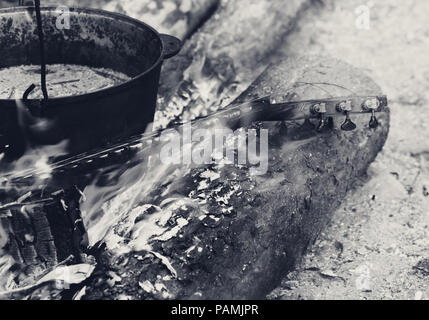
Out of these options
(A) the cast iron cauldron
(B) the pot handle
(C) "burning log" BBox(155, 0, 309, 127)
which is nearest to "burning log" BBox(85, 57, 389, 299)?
(A) the cast iron cauldron

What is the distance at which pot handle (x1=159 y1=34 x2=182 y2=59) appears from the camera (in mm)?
2398

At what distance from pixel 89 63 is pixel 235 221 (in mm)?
1316

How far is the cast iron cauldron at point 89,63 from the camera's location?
205 cm

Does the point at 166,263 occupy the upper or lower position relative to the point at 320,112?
lower

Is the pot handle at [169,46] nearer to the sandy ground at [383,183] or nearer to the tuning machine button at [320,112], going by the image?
the tuning machine button at [320,112]

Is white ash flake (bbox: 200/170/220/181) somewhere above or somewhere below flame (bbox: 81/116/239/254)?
above

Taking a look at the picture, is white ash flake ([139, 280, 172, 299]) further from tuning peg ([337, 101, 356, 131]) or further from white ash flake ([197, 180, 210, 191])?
tuning peg ([337, 101, 356, 131])

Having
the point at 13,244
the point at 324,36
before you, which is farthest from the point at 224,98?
the point at 13,244

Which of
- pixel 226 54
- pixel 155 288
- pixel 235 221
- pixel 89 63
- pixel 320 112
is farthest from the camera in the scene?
pixel 226 54

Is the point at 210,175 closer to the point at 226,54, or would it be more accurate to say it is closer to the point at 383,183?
the point at 383,183

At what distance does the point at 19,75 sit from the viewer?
266 cm

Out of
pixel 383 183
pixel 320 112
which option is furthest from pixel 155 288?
pixel 383 183

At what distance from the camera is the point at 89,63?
2.83m
